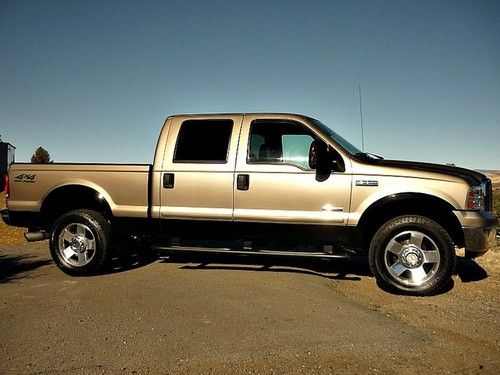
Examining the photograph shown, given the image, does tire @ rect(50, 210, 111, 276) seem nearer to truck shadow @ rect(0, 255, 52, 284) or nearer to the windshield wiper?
truck shadow @ rect(0, 255, 52, 284)

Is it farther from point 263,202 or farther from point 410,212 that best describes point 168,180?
point 410,212

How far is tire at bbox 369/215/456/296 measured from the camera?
413 cm

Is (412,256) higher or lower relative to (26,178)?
lower

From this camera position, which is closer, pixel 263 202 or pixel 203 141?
pixel 263 202

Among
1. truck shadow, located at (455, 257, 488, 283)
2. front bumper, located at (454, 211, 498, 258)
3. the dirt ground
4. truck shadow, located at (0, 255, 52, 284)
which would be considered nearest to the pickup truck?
front bumper, located at (454, 211, 498, 258)

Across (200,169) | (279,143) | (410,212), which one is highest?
(279,143)

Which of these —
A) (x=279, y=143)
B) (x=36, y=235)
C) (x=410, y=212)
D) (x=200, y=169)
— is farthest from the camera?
(x=36, y=235)

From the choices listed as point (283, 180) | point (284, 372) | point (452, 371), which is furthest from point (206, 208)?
point (452, 371)

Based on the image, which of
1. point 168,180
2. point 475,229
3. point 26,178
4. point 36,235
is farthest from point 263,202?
point 26,178

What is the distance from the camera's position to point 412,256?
423cm

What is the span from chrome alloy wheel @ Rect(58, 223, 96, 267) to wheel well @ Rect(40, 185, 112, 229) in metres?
0.33

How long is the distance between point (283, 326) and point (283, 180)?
181 cm

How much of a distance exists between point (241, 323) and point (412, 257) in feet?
7.05

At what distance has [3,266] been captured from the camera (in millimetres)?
5773
